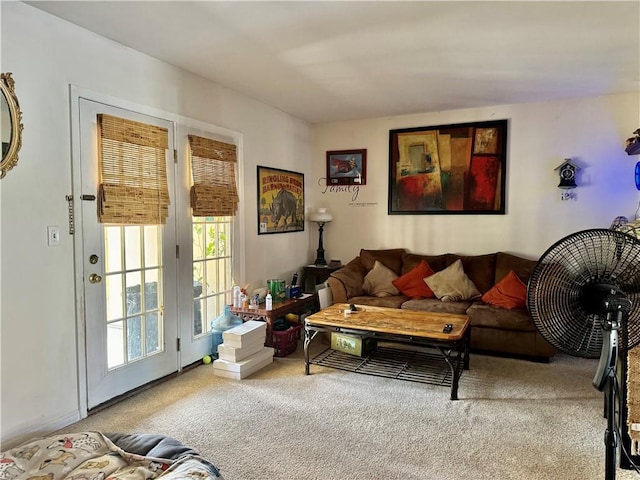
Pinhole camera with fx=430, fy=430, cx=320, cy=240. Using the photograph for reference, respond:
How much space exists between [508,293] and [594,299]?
2.59 meters

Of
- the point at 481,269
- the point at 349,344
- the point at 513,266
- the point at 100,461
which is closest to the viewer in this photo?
the point at 100,461

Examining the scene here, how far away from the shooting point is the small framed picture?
213 inches

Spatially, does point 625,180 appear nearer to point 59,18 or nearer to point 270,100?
point 270,100

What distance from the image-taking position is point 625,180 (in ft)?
13.9

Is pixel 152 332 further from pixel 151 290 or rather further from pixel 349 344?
pixel 349 344

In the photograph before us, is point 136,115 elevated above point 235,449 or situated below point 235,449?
Result: above

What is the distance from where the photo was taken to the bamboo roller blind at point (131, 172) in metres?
2.85

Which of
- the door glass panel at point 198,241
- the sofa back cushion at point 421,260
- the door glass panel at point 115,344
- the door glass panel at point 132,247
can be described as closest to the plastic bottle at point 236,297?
the door glass panel at point 198,241

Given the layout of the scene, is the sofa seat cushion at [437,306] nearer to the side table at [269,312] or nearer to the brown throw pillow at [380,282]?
the brown throw pillow at [380,282]

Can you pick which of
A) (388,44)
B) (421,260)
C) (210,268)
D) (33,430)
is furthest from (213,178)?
(421,260)

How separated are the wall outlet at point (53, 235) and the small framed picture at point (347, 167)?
11.6ft

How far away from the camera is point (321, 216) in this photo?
536 cm

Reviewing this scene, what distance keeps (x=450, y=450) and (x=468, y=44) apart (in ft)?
8.49

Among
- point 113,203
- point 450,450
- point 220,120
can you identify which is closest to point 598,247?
point 450,450
